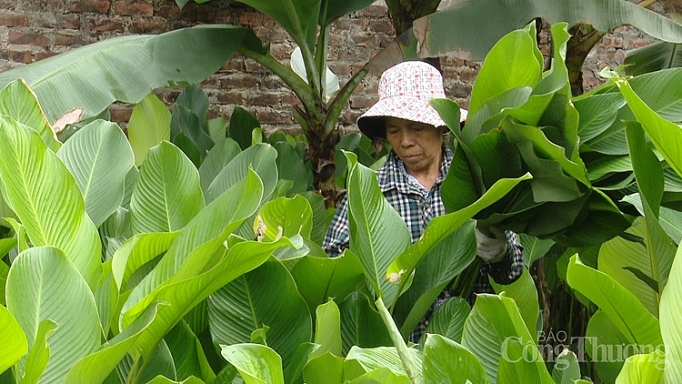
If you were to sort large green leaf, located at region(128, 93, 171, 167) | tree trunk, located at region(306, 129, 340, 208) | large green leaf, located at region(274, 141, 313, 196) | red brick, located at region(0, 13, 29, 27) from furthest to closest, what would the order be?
red brick, located at region(0, 13, 29, 27), tree trunk, located at region(306, 129, 340, 208), large green leaf, located at region(274, 141, 313, 196), large green leaf, located at region(128, 93, 171, 167)

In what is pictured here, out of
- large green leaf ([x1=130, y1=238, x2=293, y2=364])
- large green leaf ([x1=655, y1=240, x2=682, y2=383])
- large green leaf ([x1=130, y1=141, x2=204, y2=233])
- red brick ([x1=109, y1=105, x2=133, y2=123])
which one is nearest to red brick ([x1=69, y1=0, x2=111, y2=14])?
red brick ([x1=109, y1=105, x2=133, y2=123])

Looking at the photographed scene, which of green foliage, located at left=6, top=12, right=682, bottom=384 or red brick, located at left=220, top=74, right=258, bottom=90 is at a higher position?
green foliage, located at left=6, top=12, right=682, bottom=384

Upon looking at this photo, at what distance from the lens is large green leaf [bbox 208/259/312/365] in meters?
0.67

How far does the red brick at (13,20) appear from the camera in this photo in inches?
106

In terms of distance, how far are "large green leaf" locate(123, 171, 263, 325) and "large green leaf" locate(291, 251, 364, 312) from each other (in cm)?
12

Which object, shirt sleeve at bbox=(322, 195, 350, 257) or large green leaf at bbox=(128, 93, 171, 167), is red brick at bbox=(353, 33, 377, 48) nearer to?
large green leaf at bbox=(128, 93, 171, 167)

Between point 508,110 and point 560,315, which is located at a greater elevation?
point 508,110

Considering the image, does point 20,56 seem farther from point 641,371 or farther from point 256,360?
point 641,371

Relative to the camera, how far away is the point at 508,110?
755mm

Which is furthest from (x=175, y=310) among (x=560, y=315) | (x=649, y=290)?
(x=560, y=315)

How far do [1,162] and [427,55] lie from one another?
1107 mm

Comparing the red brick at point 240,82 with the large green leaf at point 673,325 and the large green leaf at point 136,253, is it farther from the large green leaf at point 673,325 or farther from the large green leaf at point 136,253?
the large green leaf at point 673,325

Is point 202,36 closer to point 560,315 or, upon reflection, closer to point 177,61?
point 177,61

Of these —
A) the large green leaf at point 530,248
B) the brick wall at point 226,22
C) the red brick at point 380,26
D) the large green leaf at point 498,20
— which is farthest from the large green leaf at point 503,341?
the red brick at point 380,26
